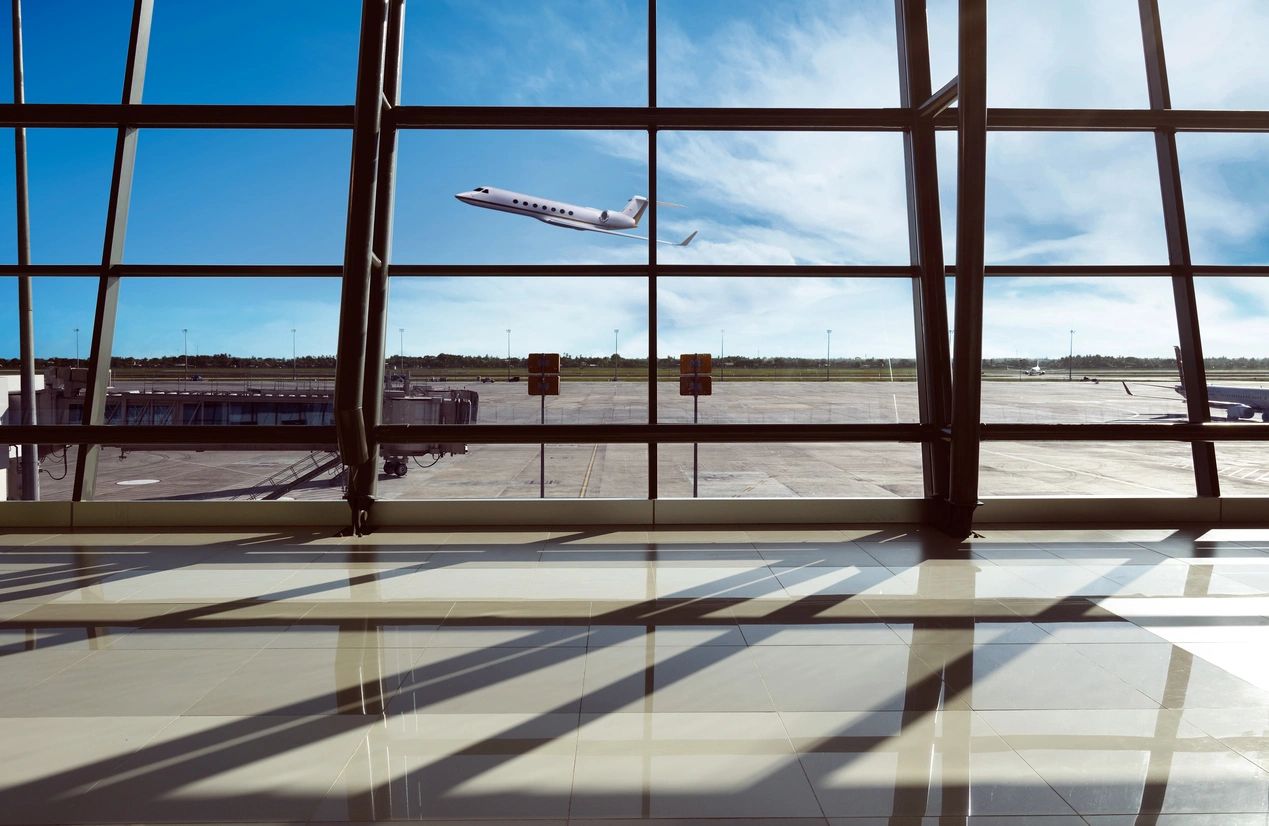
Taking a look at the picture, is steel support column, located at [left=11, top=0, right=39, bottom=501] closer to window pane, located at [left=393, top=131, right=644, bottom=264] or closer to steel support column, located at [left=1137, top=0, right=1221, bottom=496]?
window pane, located at [left=393, top=131, right=644, bottom=264]

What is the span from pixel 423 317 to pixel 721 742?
15.2 feet

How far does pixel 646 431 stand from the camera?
216 inches

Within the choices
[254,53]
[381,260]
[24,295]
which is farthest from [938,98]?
[24,295]

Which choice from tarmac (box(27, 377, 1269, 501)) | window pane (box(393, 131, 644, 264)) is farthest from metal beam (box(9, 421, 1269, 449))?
window pane (box(393, 131, 644, 264))

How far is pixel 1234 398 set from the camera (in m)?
6.38

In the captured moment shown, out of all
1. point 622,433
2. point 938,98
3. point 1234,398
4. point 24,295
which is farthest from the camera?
point 1234,398

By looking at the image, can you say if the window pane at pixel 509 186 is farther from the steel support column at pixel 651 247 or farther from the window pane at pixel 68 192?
the window pane at pixel 68 192

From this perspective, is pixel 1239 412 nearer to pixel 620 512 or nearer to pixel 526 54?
pixel 620 512

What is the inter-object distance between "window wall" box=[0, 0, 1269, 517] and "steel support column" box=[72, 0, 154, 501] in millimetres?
27

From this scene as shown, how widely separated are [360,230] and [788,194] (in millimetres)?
3642

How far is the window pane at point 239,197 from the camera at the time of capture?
18.4 ft

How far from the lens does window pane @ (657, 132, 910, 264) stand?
552 centimetres

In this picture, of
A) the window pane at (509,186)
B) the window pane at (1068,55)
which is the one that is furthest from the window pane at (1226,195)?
the window pane at (509,186)

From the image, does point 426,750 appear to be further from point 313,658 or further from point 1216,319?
point 1216,319
